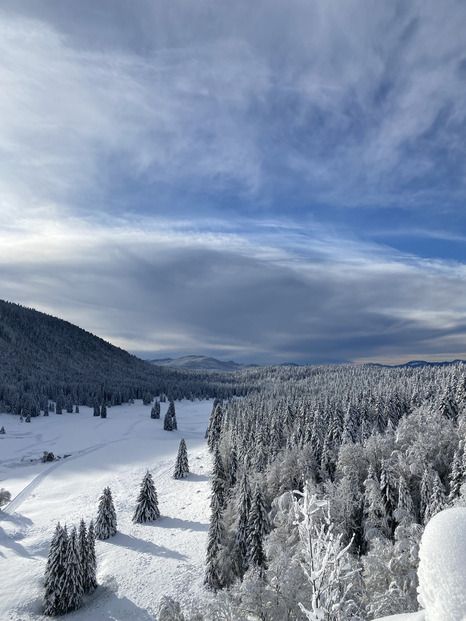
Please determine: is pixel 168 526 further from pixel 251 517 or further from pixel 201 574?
pixel 251 517

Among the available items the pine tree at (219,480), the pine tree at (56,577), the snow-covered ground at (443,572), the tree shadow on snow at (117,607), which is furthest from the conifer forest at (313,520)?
the snow-covered ground at (443,572)

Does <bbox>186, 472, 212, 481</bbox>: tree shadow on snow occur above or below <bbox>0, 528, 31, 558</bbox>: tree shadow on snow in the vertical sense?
above

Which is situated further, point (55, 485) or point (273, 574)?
point (55, 485)

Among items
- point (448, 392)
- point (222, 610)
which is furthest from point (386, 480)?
point (448, 392)

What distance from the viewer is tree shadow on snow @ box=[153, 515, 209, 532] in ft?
184

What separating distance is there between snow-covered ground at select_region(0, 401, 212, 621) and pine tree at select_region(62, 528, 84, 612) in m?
1.18

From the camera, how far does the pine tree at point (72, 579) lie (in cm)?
3781

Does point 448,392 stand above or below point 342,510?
above

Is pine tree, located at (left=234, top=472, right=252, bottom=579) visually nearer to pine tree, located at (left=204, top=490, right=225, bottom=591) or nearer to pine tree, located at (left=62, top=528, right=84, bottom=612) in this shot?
pine tree, located at (left=204, top=490, right=225, bottom=591)

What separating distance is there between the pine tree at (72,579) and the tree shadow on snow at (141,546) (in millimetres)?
11629

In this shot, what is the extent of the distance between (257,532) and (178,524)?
24.1 metres

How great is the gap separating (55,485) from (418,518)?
72.1 metres

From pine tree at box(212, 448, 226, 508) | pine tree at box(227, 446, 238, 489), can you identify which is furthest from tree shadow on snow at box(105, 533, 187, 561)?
pine tree at box(227, 446, 238, 489)

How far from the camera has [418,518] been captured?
4053 cm
